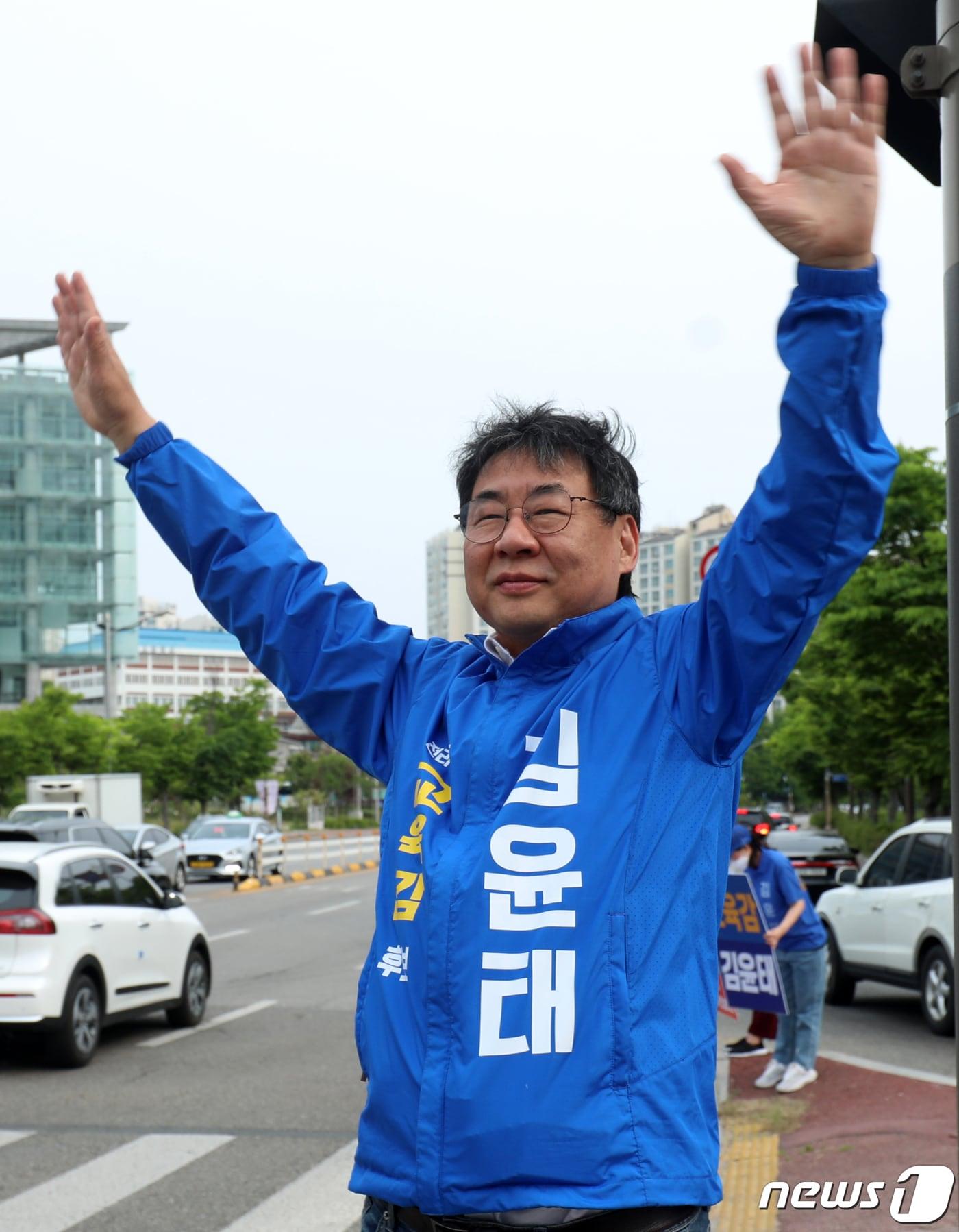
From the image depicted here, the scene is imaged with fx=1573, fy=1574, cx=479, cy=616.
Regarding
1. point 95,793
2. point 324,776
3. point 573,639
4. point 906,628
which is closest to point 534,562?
point 573,639

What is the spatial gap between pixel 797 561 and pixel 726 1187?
514 cm

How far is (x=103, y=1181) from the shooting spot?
7223 millimetres

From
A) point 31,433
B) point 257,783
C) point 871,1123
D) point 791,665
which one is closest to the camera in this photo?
point 791,665

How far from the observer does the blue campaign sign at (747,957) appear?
9070 millimetres

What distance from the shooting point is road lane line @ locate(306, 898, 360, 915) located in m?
25.9

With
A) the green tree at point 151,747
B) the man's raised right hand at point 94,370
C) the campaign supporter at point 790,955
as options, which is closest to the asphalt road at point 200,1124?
the campaign supporter at point 790,955

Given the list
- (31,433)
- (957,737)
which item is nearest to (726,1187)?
(957,737)

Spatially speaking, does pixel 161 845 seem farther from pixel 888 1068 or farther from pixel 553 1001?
pixel 553 1001

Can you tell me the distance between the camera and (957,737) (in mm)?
2453

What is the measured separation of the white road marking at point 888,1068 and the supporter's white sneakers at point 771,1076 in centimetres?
83

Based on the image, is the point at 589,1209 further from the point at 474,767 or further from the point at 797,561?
the point at 797,561

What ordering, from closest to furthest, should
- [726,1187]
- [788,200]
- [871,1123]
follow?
[788,200], [726,1187], [871,1123]

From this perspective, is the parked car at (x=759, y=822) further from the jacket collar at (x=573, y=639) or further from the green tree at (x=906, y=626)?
the green tree at (x=906, y=626)

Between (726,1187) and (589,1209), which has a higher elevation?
(589,1209)
